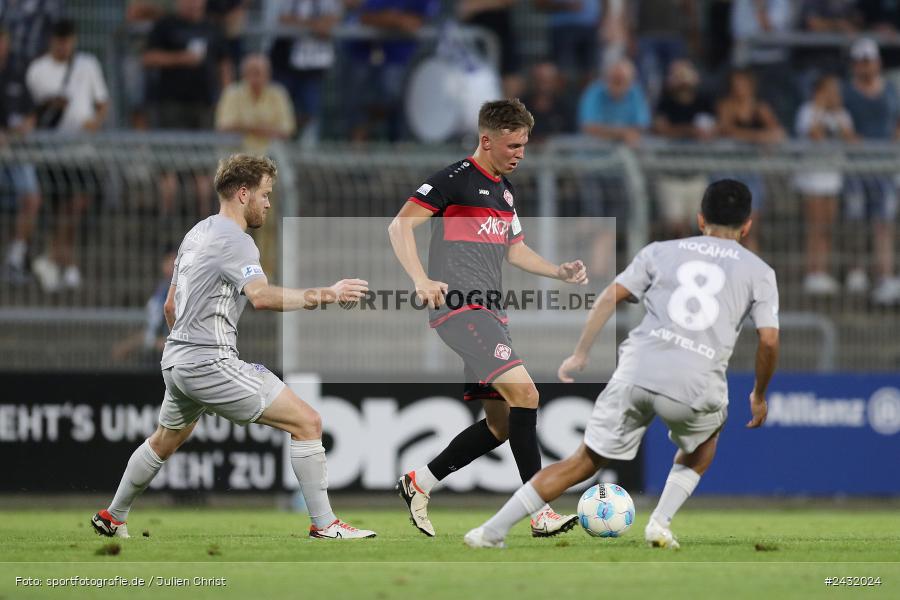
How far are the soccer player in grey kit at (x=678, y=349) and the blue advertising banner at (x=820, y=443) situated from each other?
6.23 m

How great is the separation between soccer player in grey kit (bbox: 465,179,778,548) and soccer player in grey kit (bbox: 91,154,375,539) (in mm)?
1211

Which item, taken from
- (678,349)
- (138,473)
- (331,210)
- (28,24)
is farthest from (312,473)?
(28,24)

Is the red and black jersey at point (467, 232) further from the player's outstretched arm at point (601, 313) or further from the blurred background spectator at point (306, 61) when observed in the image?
the blurred background spectator at point (306, 61)

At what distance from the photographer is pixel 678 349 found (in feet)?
24.5

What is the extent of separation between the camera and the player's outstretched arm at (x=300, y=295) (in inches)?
299

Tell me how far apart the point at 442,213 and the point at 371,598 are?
3.26m

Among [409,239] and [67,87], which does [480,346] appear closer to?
[409,239]

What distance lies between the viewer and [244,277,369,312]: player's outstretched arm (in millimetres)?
7594

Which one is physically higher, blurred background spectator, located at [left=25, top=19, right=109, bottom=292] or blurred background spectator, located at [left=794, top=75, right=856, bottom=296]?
blurred background spectator, located at [left=25, top=19, right=109, bottom=292]

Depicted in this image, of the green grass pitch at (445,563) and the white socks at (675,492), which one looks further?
the white socks at (675,492)

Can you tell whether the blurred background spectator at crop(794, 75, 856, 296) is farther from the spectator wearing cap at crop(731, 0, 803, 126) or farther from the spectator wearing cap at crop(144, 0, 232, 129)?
the spectator wearing cap at crop(144, 0, 232, 129)

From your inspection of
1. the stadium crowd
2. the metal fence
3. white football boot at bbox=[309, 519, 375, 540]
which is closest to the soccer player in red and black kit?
white football boot at bbox=[309, 519, 375, 540]

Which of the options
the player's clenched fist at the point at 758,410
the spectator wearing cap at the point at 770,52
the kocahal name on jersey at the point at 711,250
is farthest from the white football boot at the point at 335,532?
the spectator wearing cap at the point at 770,52

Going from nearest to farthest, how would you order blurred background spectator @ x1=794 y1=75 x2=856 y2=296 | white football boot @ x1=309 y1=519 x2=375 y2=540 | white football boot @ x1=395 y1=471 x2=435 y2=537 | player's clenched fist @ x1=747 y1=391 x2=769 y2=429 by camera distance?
player's clenched fist @ x1=747 y1=391 x2=769 y2=429 → white football boot @ x1=309 y1=519 x2=375 y2=540 → white football boot @ x1=395 y1=471 x2=435 y2=537 → blurred background spectator @ x1=794 y1=75 x2=856 y2=296
